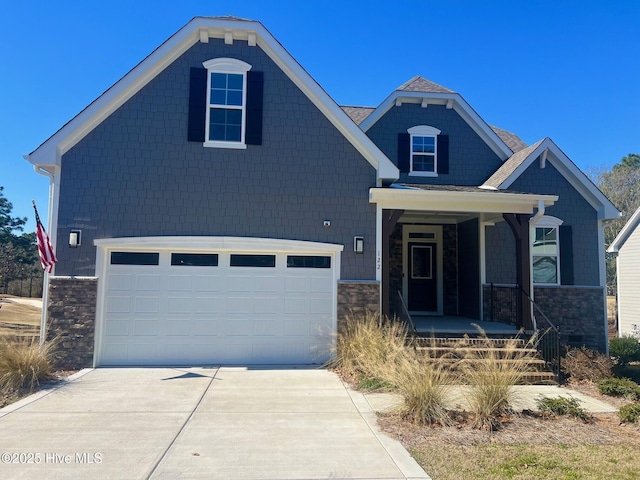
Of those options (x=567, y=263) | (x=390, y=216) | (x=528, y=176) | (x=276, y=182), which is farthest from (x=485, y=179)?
(x=276, y=182)

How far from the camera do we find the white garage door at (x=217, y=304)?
32.2 feet

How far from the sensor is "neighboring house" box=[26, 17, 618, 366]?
978 centimetres

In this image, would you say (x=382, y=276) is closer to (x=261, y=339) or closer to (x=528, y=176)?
(x=261, y=339)

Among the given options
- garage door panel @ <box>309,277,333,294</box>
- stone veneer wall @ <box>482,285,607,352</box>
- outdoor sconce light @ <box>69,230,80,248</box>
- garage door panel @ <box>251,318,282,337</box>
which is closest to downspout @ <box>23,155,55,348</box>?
outdoor sconce light @ <box>69,230,80,248</box>

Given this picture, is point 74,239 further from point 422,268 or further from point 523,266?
point 523,266

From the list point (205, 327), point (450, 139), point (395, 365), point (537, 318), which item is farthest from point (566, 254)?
point (205, 327)

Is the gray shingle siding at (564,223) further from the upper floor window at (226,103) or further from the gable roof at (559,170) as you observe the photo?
the upper floor window at (226,103)

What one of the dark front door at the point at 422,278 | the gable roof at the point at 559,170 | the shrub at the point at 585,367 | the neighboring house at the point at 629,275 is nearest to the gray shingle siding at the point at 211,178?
the dark front door at the point at 422,278

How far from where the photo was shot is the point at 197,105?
10.2 meters

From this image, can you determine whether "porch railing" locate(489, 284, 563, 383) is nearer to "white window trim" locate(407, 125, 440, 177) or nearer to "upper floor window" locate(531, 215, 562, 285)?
"upper floor window" locate(531, 215, 562, 285)

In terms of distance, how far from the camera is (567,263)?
1250cm

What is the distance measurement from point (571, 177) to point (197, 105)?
33.2 ft

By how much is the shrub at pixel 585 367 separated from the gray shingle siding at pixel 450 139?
5.71m

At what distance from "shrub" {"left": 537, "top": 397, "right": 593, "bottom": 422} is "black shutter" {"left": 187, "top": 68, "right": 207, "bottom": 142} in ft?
27.4
